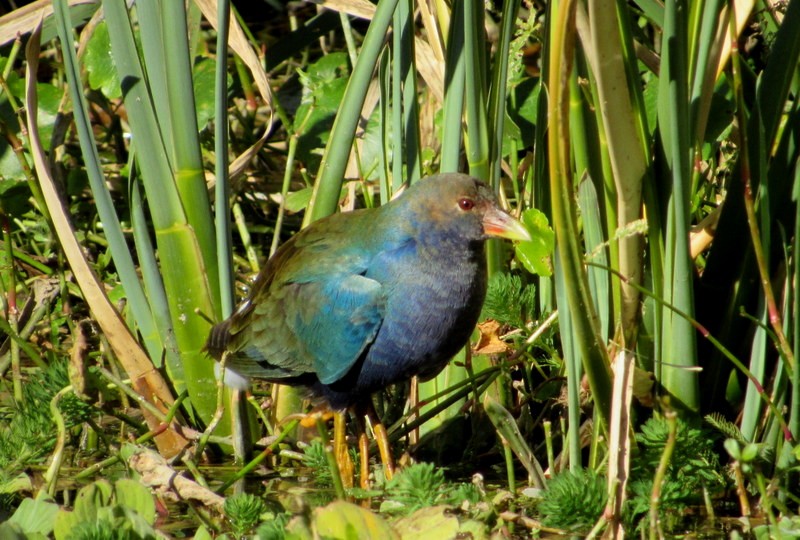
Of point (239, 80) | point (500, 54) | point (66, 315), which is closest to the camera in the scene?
point (500, 54)

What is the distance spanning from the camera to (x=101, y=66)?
10.1 ft

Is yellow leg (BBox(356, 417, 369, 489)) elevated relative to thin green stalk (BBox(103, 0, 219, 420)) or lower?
lower

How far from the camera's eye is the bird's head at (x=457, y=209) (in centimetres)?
221

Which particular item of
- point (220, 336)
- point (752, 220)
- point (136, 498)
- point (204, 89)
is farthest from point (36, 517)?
point (204, 89)

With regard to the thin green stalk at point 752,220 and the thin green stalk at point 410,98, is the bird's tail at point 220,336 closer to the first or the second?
the thin green stalk at point 410,98

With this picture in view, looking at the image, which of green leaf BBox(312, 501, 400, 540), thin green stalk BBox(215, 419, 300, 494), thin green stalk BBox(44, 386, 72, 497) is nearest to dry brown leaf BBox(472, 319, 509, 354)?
thin green stalk BBox(215, 419, 300, 494)

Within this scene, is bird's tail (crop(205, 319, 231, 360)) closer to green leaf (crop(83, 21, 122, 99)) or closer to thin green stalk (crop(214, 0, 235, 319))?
thin green stalk (crop(214, 0, 235, 319))

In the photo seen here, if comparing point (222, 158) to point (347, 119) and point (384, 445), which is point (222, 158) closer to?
point (347, 119)

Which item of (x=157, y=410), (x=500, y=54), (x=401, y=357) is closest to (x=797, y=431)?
(x=401, y=357)

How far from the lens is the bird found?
221 centimetres

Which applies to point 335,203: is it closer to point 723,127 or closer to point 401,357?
point 401,357

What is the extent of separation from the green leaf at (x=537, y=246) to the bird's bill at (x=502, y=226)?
0.04 metres

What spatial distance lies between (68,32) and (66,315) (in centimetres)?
99

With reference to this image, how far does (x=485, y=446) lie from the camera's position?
2.54 m
